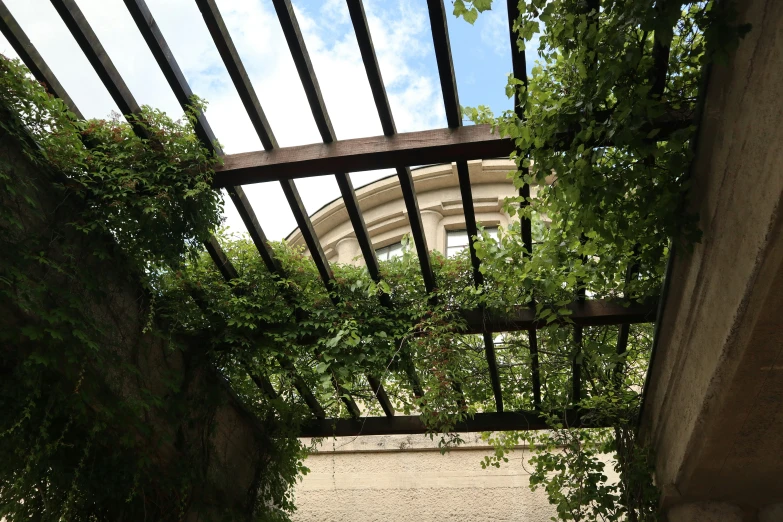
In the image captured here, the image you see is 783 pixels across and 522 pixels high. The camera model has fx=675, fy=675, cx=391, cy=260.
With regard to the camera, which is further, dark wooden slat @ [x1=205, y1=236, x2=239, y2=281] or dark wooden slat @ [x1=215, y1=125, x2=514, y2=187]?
dark wooden slat @ [x1=205, y1=236, x2=239, y2=281]

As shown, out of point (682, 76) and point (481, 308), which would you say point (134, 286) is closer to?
point (481, 308)

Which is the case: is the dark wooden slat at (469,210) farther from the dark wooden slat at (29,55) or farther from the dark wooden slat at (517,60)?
the dark wooden slat at (29,55)

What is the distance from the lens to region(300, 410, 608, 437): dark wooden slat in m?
6.39

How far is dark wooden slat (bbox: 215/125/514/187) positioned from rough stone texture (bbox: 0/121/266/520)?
1.01 meters

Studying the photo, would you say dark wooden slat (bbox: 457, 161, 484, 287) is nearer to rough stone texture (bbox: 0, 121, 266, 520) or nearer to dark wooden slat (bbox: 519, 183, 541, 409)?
dark wooden slat (bbox: 519, 183, 541, 409)

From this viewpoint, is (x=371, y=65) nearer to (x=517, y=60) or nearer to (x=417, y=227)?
(x=517, y=60)

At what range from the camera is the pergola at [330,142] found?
3928mm

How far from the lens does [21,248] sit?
3.98 metres

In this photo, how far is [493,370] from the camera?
5.93 m

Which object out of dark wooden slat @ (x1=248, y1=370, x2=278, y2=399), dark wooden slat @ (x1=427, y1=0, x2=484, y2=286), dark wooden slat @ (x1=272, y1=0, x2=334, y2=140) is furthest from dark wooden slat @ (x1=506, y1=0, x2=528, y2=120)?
dark wooden slat @ (x1=248, y1=370, x2=278, y2=399)

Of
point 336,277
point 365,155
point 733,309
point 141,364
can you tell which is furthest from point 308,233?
point 733,309

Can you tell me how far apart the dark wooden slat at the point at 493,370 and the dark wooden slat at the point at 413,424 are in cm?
15

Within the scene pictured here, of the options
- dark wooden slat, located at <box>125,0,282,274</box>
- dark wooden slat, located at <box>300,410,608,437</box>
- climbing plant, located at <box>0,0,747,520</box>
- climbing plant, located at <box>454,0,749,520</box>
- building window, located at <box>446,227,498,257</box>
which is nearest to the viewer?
climbing plant, located at <box>454,0,749,520</box>

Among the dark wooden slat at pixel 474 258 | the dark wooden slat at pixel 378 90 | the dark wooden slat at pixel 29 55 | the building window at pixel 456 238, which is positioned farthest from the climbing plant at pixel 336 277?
the building window at pixel 456 238
